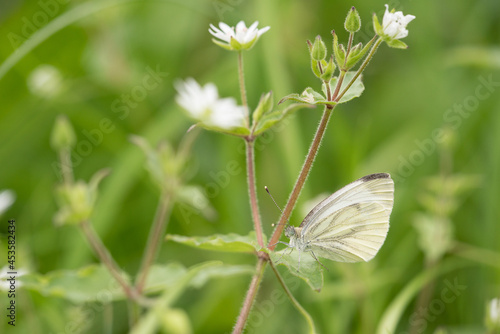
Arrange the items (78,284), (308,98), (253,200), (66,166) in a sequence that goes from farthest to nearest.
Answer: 1. (66,166)
2. (78,284)
3. (253,200)
4. (308,98)

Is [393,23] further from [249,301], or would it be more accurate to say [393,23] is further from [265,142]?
[265,142]

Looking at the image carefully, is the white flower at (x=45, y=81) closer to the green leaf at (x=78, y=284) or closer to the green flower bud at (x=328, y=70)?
the green leaf at (x=78, y=284)

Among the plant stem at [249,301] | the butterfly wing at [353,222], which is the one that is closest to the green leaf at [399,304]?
the butterfly wing at [353,222]

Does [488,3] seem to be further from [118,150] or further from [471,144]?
[118,150]

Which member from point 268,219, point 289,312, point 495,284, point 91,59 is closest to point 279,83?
point 268,219

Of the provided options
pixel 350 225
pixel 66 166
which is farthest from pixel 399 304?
pixel 66 166

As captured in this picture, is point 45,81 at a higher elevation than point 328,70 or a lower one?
higher

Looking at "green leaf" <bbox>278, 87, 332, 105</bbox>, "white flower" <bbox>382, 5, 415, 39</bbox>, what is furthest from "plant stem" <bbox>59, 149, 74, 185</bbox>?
"white flower" <bbox>382, 5, 415, 39</bbox>
